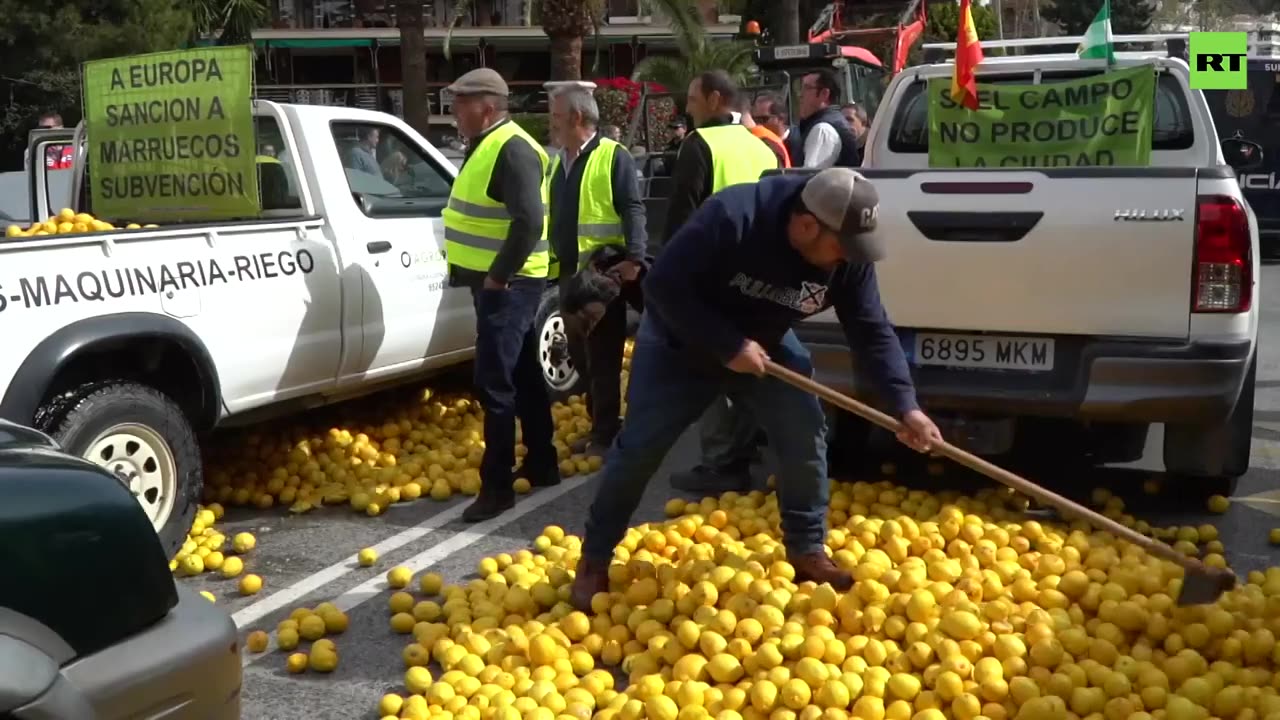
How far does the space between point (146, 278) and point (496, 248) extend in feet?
5.28

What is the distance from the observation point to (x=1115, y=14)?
65.1m

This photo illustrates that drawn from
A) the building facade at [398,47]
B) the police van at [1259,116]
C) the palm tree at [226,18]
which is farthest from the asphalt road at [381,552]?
the building facade at [398,47]

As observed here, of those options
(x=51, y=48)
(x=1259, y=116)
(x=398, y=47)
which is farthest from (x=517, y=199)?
(x=398, y=47)

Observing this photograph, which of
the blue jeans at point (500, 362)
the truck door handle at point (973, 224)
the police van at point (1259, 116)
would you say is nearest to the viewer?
the truck door handle at point (973, 224)

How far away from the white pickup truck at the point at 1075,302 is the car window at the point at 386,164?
269 cm

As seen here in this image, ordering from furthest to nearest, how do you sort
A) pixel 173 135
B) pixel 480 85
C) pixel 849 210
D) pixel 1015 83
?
pixel 1015 83
pixel 173 135
pixel 480 85
pixel 849 210

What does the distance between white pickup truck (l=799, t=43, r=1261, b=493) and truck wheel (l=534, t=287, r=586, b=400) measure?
2.64 metres

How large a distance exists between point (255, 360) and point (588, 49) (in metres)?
42.5

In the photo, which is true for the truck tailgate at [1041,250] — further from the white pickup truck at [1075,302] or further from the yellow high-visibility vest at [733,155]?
the yellow high-visibility vest at [733,155]

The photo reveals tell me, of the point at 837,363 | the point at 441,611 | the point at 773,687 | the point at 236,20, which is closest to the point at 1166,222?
the point at 837,363

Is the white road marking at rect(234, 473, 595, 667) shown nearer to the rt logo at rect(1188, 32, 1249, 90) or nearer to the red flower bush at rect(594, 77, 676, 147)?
the rt logo at rect(1188, 32, 1249, 90)

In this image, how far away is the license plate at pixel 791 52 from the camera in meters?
17.5

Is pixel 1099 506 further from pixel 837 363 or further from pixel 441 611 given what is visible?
pixel 441 611

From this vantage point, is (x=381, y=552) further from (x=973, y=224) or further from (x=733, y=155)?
(x=973, y=224)
